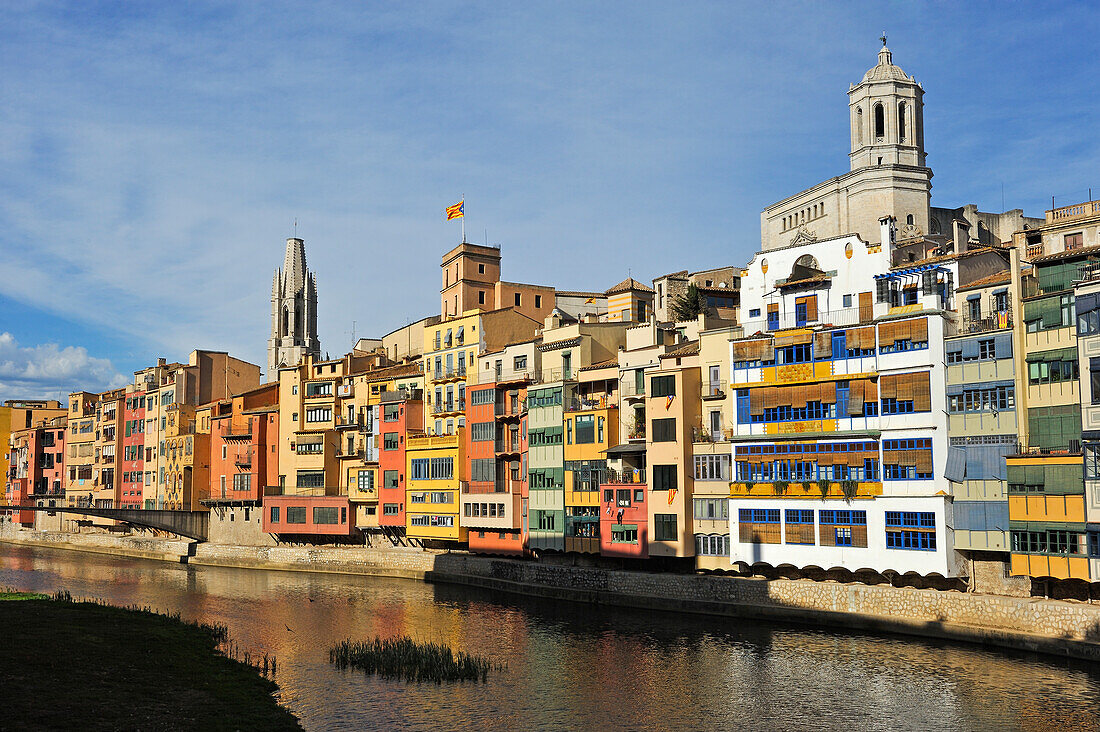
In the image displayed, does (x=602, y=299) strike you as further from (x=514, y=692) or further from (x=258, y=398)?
(x=514, y=692)

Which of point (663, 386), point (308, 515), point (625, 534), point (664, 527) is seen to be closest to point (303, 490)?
point (308, 515)

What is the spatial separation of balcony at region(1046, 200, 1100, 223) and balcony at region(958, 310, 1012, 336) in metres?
14.2

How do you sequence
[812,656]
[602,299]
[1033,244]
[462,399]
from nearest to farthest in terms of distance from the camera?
1. [812,656]
2. [1033,244]
3. [462,399]
4. [602,299]

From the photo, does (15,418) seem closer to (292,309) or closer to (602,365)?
(292,309)

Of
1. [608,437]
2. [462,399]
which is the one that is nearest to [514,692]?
[608,437]

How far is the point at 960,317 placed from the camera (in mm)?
52719

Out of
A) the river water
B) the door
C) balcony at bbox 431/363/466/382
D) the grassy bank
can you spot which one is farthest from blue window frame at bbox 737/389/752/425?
the grassy bank

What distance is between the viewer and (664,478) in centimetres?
6166

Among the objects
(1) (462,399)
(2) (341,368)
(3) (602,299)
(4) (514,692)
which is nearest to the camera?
(4) (514,692)

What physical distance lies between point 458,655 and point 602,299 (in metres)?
62.3

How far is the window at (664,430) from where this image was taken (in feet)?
202

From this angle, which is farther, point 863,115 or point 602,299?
point 602,299

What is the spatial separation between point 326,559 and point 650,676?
159ft

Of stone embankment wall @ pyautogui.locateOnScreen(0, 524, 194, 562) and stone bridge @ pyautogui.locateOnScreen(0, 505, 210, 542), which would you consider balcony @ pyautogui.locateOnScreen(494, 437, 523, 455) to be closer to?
stone embankment wall @ pyautogui.locateOnScreen(0, 524, 194, 562)
